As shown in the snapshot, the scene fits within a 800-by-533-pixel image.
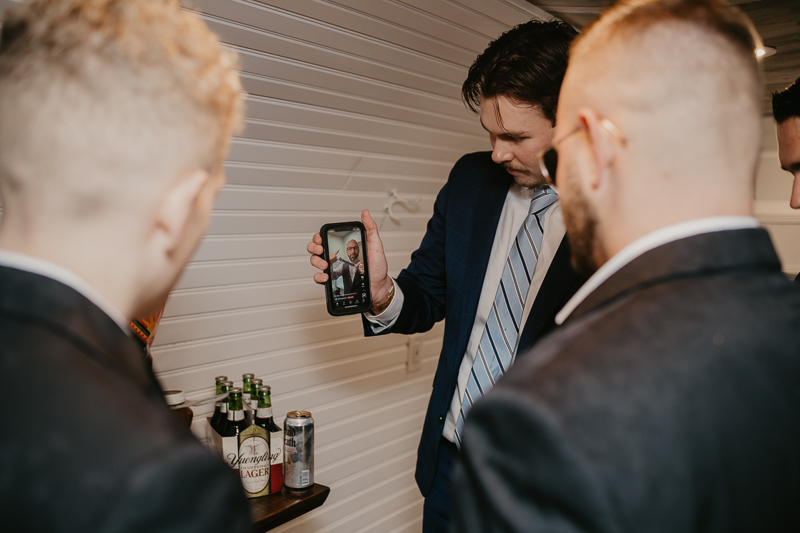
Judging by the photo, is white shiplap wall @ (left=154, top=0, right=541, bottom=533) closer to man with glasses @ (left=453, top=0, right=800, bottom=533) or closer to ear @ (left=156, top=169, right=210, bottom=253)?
ear @ (left=156, top=169, right=210, bottom=253)

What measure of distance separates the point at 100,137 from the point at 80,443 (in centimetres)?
32

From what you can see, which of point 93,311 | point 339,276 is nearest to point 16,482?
point 93,311

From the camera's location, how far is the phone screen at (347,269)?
5.98ft

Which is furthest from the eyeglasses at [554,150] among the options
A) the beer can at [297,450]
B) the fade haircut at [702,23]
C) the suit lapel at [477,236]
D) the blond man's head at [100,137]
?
the beer can at [297,450]

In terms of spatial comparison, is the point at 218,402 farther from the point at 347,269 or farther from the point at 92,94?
the point at 92,94

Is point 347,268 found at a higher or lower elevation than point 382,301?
higher

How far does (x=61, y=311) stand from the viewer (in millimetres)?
577

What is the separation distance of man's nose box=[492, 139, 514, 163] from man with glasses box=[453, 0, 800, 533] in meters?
0.85

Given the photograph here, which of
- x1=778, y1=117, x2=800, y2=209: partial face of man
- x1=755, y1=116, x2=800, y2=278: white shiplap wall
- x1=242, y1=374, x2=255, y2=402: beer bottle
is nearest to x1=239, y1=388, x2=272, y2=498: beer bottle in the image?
x1=242, y1=374, x2=255, y2=402: beer bottle

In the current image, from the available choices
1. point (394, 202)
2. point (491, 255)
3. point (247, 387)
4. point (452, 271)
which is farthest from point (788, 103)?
point (247, 387)

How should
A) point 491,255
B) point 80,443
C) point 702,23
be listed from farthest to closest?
point 491,255, point 702,23, point 80,443

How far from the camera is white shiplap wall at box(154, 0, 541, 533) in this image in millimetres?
1993

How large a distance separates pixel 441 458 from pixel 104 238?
4.93ft

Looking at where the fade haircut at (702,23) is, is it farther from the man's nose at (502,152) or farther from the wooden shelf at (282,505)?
the wooden shelf at (282,505)
